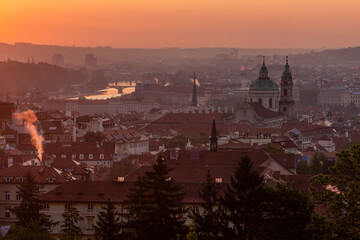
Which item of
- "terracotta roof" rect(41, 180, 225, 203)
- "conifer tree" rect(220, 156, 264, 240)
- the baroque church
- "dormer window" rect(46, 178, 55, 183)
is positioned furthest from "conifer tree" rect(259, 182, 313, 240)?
the baroque church

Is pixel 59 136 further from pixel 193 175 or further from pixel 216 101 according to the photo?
pixel 216 101

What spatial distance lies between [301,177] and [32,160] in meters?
15.8

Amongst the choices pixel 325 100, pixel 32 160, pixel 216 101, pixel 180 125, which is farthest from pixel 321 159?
pixel 325 100

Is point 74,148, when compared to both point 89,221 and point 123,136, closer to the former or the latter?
point 123,136

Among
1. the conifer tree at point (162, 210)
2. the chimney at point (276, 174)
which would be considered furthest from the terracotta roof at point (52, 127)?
the conifer tree at point (162, 210)

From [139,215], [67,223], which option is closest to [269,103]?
[67,223]

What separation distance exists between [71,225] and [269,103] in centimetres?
7848

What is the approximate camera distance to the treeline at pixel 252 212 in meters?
23.6

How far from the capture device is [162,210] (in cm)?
2933

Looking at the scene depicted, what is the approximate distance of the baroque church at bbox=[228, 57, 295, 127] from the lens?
9819 centimetres

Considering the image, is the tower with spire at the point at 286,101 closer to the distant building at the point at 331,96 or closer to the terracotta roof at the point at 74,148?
the terracotta roof at the point at 74,148

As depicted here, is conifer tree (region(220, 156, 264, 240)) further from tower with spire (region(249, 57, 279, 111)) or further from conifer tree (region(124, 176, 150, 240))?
tower with spire (region(249, 57, 279, 111))

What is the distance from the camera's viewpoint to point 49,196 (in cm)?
3859

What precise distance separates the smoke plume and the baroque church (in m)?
21.0
